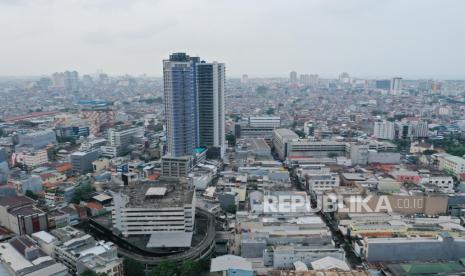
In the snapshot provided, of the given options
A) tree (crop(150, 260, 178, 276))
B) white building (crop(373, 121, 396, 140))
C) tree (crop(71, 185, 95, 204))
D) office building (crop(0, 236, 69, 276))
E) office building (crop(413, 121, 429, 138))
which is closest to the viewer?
office building (crop(0, 236, 69, 276))

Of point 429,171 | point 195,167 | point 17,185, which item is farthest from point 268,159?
point 17,185

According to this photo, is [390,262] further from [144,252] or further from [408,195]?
[144,252]

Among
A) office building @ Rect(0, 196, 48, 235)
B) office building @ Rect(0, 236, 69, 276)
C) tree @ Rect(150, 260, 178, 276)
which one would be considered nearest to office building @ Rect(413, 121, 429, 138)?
tree @ Rect(150, 260, 178, 276)

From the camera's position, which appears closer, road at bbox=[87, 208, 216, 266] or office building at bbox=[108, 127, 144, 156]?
road at bbox=[87, 208, 216, 266]

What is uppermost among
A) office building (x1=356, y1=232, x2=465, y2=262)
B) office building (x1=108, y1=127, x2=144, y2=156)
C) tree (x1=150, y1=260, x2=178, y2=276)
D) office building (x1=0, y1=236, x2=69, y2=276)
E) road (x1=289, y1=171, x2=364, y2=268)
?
office building (x1=108, y1=127, x2=144, y2=156)

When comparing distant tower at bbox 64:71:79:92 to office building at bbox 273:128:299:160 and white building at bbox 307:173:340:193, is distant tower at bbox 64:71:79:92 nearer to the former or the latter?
office building at bbox 273:128:299:160

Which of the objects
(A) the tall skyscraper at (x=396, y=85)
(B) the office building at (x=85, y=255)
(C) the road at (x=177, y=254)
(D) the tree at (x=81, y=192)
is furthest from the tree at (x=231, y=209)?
(A) the tall skyscraper at (x=396, y=85)

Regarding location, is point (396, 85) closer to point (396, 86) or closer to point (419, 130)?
point (396, 86)
